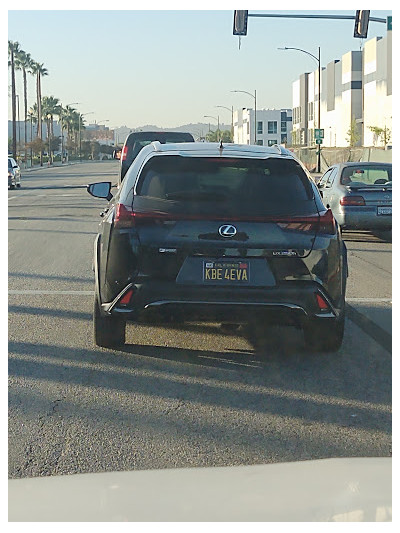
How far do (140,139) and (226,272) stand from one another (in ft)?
46.3

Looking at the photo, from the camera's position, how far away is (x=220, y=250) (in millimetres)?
6633

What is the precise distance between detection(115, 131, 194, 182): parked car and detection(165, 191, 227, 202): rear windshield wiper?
13.1 m

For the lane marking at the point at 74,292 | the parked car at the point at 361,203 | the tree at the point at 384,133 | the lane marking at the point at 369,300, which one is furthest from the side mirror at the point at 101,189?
the tree at the point at 384,133

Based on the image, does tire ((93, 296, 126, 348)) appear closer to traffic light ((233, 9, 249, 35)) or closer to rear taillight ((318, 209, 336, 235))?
rear taillight ((318, 209, 336, 235))

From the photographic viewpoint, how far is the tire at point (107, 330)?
23.5 feet

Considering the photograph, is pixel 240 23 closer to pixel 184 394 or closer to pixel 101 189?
pixel 101 189

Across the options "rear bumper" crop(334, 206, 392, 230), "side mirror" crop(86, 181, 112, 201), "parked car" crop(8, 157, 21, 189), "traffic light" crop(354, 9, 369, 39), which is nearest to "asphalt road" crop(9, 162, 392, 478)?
"side mirror" crop(86, 181, 112, 201)

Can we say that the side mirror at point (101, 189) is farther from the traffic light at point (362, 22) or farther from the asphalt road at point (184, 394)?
the traffic light at point (362, 22)

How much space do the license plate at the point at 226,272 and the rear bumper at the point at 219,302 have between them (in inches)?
2.7

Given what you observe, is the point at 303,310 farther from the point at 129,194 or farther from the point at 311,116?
the point at 311,116

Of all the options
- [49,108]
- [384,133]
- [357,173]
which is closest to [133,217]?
[357,173]

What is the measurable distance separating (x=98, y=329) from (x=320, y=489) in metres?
4.52

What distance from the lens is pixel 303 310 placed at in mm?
6668
